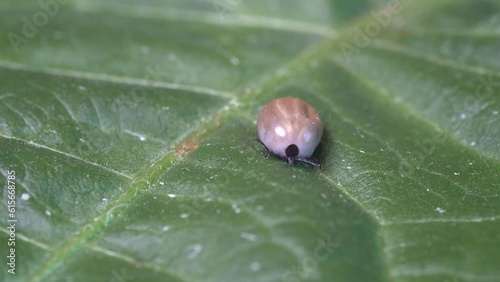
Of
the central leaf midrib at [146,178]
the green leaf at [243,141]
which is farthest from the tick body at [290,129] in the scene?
the central leaf midrib at [146,178]

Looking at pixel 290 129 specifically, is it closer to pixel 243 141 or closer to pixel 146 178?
pixel 243 141

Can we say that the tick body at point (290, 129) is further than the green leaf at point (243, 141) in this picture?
Yes

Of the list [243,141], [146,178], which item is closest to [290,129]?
[243,141]

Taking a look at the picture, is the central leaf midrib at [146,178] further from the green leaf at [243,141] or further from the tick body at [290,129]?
the tick body at [290,129]

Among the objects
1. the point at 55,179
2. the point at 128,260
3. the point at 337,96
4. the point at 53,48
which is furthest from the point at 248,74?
the point at 128,260

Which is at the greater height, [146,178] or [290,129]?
[290,129]
